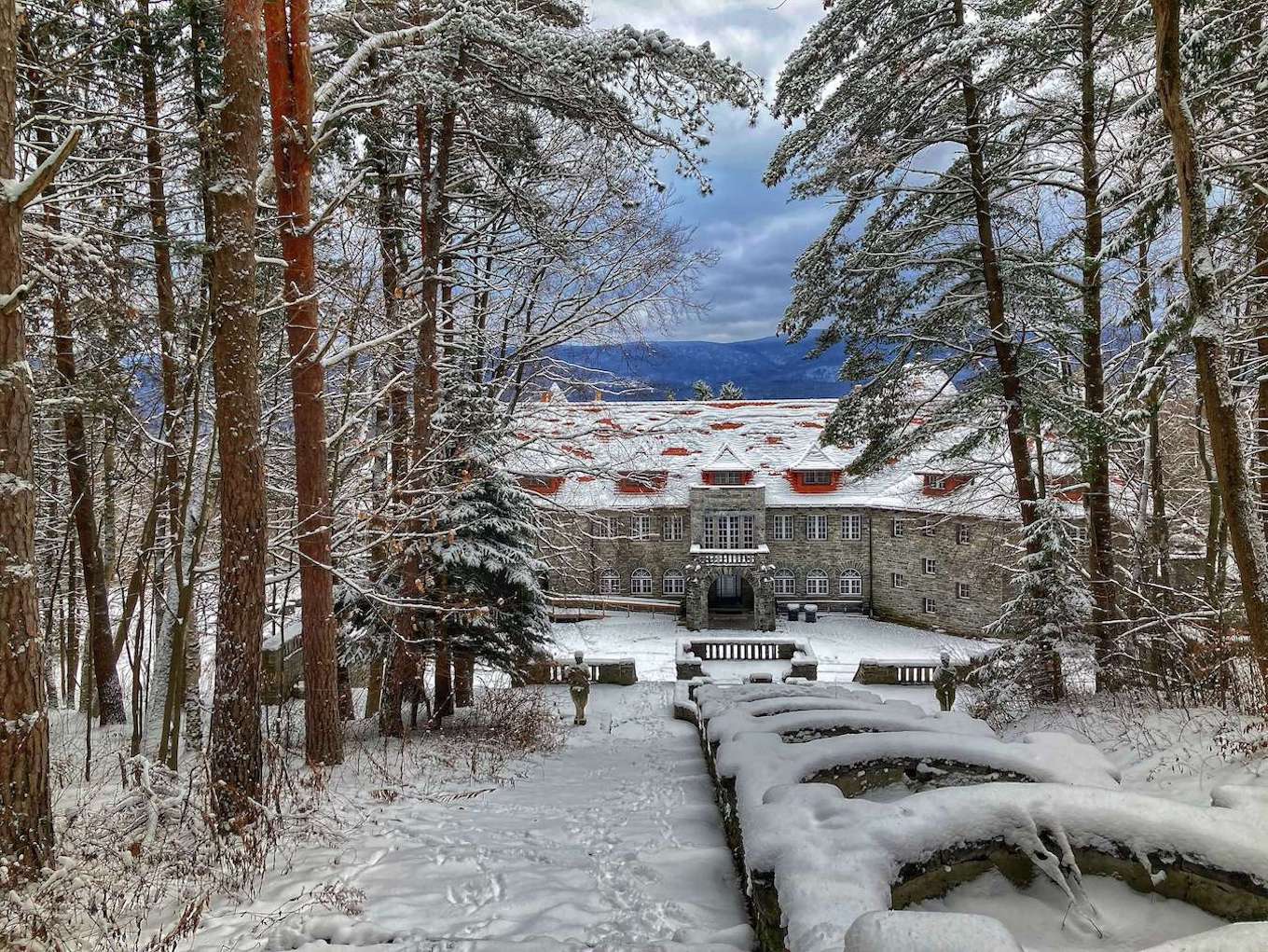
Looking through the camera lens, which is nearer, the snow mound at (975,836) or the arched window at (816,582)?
the snow mound at (975,836)

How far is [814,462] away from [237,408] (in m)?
26.6

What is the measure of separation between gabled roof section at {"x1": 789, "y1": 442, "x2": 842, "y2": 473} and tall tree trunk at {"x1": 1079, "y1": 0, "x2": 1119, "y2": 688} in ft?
58.8

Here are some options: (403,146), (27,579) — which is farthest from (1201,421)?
(27,579)

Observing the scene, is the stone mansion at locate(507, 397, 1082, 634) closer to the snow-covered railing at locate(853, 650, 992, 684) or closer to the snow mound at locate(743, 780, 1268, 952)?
the snow-covered railing at locate(853, 650, 992, 684)

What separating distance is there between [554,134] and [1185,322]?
903cm

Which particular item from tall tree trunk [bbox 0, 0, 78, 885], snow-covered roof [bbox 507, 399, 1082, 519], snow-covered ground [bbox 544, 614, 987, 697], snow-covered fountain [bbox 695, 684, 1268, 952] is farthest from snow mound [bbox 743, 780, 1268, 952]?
snow-covered roof [bbox 507, 399, 1082, 519]

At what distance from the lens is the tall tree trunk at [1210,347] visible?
5180mm

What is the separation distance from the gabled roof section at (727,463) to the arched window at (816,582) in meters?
5.22

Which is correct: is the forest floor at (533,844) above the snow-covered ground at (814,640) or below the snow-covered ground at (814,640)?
above

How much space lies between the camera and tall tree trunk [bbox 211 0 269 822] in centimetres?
515

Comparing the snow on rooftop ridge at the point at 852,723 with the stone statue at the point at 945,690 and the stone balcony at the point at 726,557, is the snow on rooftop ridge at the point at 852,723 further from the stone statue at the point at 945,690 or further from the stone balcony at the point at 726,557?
the stone balcony at the point at 726,557

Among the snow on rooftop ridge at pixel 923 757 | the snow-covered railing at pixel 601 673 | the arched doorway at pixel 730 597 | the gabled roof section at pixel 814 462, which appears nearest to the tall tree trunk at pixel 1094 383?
the snow on rooftop ridge at pixel 923 757

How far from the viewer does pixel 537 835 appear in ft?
17.5

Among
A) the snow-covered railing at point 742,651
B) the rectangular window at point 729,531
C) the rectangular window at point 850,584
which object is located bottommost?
the snow-covered railing at point 742,651
